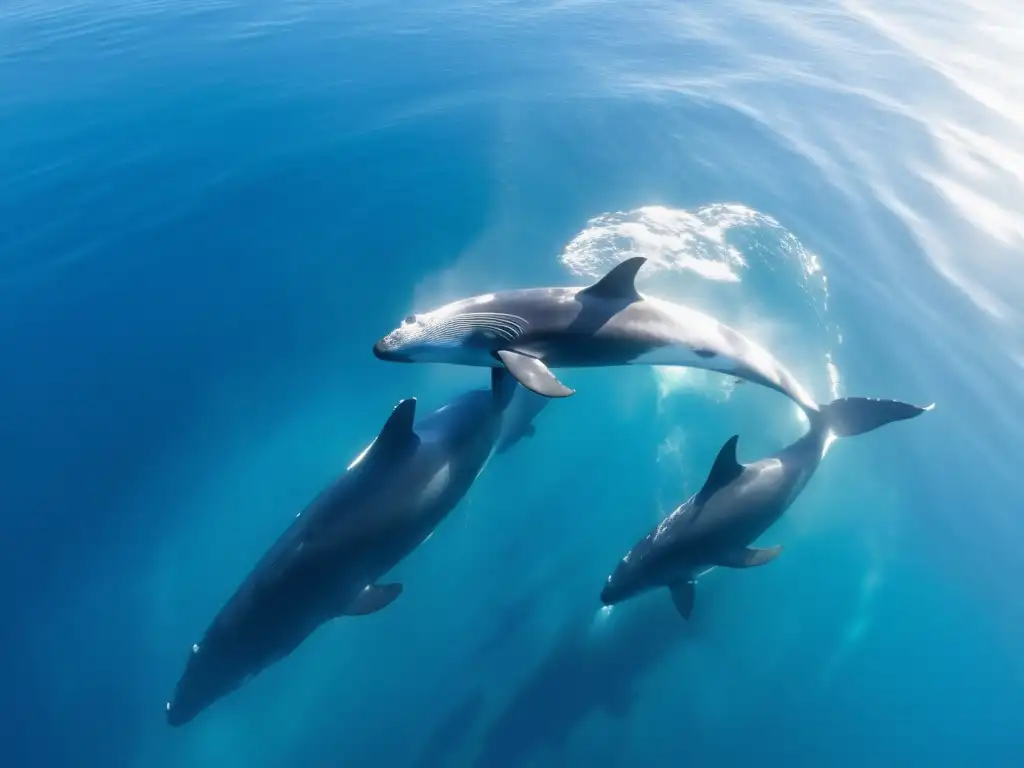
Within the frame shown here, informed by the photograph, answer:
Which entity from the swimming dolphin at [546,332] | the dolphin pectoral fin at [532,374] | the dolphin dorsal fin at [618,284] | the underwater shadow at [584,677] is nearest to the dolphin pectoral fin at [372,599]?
the underwater shadow at [584,677]

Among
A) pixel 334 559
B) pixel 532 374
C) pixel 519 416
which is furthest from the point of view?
pixel 519 416

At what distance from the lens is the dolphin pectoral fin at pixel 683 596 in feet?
34.4

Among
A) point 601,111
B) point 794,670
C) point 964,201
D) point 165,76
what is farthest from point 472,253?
point 165,76

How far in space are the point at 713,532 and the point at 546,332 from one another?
12.7 feet

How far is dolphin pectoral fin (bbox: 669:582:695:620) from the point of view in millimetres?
10500

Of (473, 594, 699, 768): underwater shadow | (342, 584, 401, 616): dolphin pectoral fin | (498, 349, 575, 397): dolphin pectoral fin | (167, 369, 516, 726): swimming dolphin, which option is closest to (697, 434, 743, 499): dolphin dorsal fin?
(473, 594, 699, 768): underwater shadow

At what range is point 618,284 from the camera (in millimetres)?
10469

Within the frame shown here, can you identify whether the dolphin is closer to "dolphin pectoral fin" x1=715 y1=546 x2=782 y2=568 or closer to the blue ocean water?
the blue ocean water

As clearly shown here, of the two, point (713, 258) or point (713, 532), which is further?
point (713, 258)

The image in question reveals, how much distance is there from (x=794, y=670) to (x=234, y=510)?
9.12m

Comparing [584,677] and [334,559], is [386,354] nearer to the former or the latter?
[334,559]

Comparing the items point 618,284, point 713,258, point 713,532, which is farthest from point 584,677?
point 713,258

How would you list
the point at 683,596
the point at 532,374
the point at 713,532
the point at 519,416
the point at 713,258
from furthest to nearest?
the point at 713,258
the point at 519,416
the point at 683,596
the point at 713,532
the point at 532,374

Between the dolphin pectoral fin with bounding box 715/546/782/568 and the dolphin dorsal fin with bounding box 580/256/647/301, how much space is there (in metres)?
4.20
